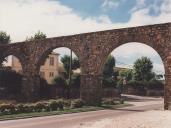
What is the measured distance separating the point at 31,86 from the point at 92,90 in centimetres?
968

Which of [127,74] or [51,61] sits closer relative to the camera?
[51,61]

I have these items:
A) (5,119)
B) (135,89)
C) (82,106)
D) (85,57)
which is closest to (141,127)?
(5,119)

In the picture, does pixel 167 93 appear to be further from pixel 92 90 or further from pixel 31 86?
pixel 31 86

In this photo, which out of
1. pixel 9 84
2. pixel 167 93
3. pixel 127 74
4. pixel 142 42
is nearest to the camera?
pixel 167 93

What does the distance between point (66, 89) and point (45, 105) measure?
69.2ft

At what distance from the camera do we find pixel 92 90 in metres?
37.5

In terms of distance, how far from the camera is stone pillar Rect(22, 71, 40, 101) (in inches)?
1716

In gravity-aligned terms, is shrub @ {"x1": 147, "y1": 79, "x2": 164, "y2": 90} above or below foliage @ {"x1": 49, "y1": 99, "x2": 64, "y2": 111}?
above

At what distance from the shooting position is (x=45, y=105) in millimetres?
31109

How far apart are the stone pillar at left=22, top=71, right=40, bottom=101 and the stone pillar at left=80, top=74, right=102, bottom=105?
822cm

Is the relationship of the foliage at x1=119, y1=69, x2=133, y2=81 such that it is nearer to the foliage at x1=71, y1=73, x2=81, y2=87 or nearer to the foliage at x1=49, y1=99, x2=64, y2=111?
the foliage at x1=71, y1=73, x2=81, y2=87

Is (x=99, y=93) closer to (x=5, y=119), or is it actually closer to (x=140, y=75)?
(x=5, y=119)

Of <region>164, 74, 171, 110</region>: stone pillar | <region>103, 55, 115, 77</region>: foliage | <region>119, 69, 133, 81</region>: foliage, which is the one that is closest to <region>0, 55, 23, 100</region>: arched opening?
<region>164, 74, 171, 110</region>: stone pillar

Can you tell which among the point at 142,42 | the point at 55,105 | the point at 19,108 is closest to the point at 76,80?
the point at 142,42
